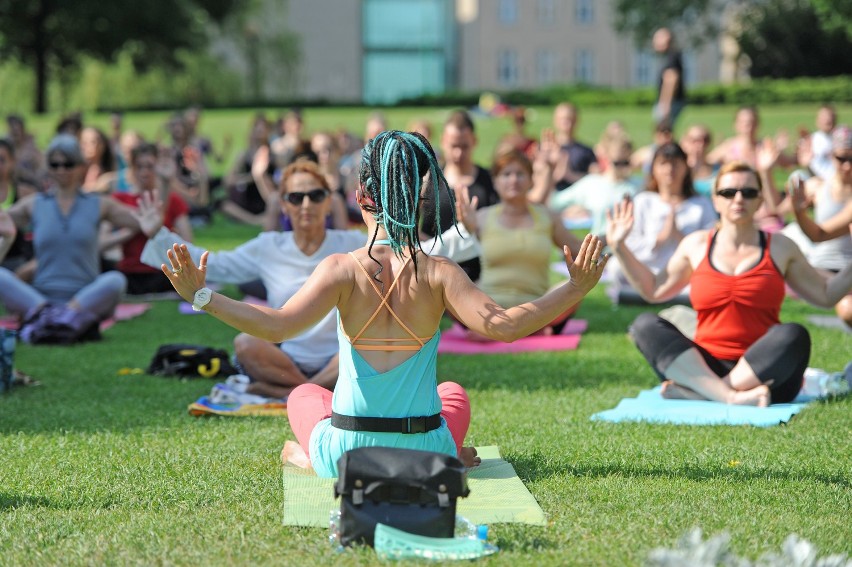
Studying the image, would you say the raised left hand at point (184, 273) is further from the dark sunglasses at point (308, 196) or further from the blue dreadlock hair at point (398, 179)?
the dark sunglasses at point (308, 196)

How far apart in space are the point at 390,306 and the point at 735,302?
3051mm

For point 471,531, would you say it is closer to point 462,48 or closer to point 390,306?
point 390,306

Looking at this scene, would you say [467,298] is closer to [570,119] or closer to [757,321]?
[757,321]

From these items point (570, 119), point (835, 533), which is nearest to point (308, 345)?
point (835, 533)

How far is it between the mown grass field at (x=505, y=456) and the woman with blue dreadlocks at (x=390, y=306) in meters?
0.56

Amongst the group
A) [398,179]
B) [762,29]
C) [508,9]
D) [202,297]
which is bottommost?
[202,297]

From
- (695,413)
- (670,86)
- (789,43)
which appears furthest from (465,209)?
(789,43)

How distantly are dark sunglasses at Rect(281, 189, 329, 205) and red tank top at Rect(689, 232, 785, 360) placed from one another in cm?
226

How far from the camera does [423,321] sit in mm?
4656

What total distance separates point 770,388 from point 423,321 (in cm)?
297

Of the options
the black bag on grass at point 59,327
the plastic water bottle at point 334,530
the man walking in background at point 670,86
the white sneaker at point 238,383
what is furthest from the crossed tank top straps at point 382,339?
the man walking in background at point 670,86

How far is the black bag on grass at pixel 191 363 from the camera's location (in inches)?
312

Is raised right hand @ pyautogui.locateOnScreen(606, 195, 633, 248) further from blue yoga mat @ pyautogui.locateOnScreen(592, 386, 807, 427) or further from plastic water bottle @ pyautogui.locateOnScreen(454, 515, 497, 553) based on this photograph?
plastic water bottle @ pyautogui.locateOnScreen(454, 515, 497, 553)

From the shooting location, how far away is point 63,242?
391 inches
